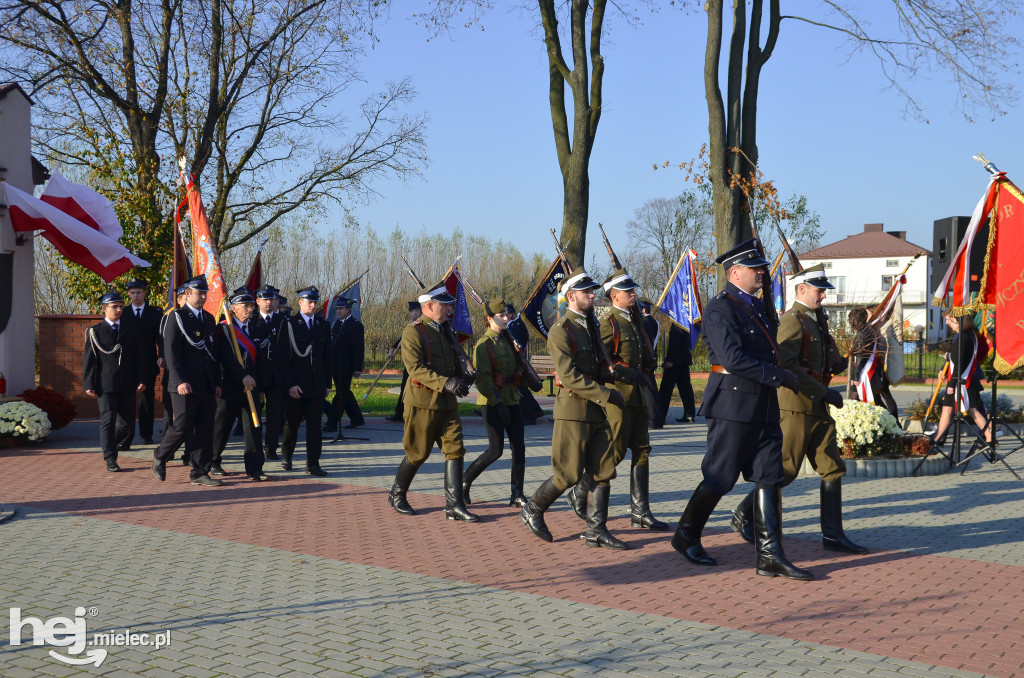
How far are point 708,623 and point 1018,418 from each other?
11.6 m

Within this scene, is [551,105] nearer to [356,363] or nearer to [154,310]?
[356,363]

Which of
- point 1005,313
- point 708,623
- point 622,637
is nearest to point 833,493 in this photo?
point 708,623

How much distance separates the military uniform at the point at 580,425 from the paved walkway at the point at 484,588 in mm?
301

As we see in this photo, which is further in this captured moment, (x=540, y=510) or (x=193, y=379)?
(x=193, y=379)

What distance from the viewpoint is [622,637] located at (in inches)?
197

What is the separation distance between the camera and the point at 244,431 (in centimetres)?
1020

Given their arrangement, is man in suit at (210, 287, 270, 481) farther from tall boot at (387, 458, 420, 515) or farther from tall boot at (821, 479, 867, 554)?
tall boot at (821, 479, 867, 554)

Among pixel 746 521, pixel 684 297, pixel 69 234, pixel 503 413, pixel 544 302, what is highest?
pixel 69 234

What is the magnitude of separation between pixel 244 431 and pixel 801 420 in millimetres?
5743

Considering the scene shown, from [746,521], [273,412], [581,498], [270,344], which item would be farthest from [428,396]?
[273,412]

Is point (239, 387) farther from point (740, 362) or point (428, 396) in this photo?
point (740, 362)

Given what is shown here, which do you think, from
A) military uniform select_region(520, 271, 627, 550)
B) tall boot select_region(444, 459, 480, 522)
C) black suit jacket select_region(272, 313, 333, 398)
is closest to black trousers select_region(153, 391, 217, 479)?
black suit jacket select_region(272, 313, 333, 398)

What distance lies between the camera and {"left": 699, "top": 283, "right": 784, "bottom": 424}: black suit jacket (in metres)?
6.27

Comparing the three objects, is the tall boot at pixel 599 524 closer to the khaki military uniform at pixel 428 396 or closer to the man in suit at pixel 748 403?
the man in suit at pixel 748 403
